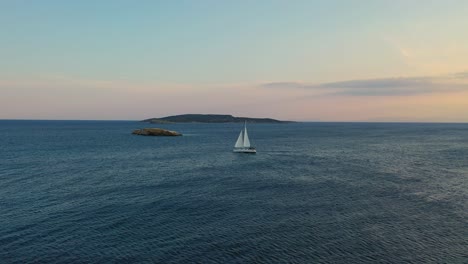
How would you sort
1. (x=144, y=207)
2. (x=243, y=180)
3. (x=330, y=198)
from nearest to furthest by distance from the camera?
(x=144, y=207)
(x=330, y=198)
(x=243, y=180)

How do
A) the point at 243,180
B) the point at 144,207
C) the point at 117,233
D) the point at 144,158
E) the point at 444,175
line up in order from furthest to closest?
the point at 144,158
the point at 444,175
the point at 243,180
the point at 144,207
the point at 117,233

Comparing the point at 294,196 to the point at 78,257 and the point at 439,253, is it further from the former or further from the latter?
the point at 78,257

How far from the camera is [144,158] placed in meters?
94.9

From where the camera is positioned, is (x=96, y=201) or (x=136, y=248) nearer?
(x=136, y=248)

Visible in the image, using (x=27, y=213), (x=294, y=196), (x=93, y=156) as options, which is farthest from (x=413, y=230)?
(x=93, y=156)

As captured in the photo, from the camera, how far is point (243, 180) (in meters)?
64.7

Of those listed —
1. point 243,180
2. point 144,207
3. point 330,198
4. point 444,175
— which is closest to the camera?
point 144,207

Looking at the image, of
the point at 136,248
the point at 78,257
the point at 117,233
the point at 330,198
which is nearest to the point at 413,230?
the point at 330,198

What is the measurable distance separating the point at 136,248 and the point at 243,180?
33966 millimetres

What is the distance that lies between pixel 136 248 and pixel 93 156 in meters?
71.7

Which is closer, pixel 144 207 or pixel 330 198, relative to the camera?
pixel 144 207

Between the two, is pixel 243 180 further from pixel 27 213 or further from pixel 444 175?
pixel 444 175

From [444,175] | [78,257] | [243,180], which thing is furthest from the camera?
[444,175]

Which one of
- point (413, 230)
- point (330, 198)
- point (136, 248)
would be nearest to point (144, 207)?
point (136, 248)
